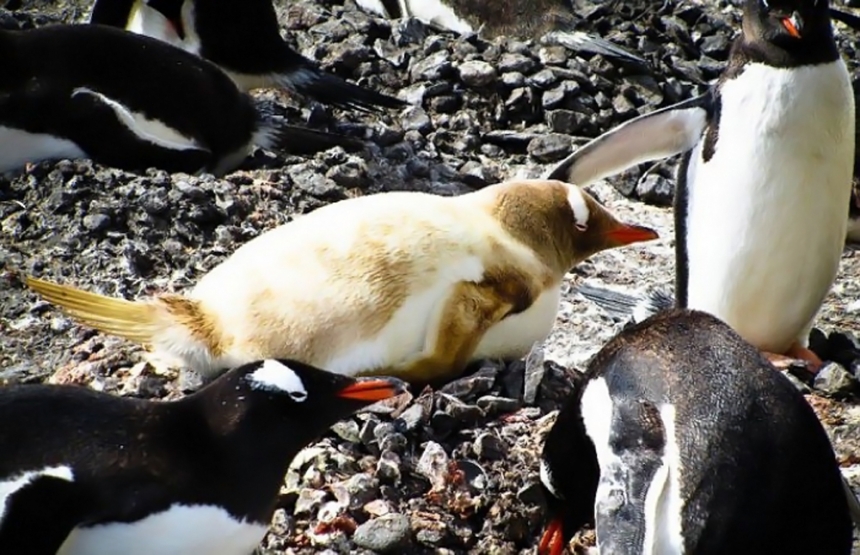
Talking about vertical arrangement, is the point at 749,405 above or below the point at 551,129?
above

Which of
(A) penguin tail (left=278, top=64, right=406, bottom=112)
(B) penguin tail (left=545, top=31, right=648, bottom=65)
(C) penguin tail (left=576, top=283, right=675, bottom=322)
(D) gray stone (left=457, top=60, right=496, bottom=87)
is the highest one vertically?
(B) penguin tail (left=545, top=31, right=648, bottom=65)

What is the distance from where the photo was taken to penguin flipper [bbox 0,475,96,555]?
262 centimetres

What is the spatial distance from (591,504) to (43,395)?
4.00 ft

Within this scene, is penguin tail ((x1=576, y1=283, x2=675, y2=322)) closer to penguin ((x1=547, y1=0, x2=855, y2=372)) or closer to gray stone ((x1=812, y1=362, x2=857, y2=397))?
penguin ((x1=547, y1=0, x2=855, y2=372))

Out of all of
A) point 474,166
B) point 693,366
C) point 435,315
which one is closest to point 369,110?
point 474,166

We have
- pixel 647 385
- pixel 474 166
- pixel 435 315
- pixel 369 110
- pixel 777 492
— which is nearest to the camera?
pixel 777 492

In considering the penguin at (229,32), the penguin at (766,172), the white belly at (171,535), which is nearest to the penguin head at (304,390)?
the white belly at (171,535)

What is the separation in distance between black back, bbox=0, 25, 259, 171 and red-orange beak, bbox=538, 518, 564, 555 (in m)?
2.24

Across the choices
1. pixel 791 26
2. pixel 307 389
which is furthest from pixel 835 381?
pixel 307 389

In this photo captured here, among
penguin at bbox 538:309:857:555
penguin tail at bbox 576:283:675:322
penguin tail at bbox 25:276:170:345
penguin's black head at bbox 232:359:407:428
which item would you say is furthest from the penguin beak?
penguin tail at bbox 25:276:170:345

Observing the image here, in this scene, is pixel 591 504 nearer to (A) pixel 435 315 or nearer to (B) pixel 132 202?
(A) pixel 435 315

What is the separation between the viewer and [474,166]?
540cm

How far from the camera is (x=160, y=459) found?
110 inches

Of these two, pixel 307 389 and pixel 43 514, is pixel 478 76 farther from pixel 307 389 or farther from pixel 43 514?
pixel 43 514
